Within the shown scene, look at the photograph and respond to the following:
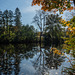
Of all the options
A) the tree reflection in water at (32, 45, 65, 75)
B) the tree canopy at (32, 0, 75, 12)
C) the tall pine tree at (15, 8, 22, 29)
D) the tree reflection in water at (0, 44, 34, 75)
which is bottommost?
the tree reflection in water at (32, 45, 65, 75)

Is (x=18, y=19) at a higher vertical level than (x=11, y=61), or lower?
higher

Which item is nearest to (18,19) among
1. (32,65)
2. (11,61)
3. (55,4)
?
(11,61)

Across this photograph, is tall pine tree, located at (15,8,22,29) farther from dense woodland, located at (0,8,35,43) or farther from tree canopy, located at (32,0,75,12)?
tree canopy, located at (32,0,75,12)

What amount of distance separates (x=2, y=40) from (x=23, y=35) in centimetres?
987

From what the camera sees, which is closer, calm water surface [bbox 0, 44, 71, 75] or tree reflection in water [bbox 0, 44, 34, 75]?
calm water surface [bbox 0, 44, 71, 75]

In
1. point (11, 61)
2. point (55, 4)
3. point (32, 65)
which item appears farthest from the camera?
Answer: point (11, 61)

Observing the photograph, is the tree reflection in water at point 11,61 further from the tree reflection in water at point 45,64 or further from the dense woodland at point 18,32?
the dense woodland at point 18,32

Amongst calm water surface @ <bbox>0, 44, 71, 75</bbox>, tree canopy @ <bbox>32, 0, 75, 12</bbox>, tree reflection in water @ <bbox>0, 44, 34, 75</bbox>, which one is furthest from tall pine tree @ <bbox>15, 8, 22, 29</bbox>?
tree canopy @ <bbox>32, 0, 75, 12</bbox>

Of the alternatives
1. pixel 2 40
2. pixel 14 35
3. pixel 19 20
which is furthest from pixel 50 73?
pixel 19 20

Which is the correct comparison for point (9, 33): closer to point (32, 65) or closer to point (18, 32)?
point (18, 32)

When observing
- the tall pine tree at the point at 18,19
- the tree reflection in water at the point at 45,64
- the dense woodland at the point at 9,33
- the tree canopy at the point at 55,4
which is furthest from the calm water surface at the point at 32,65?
the tall pine tree at the point at 18,19

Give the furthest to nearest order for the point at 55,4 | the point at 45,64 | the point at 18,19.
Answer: the point at 18,19 → the point at 45,64 → the point at 55,4

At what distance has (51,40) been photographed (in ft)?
135

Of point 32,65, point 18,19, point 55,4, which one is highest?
point 18,19
